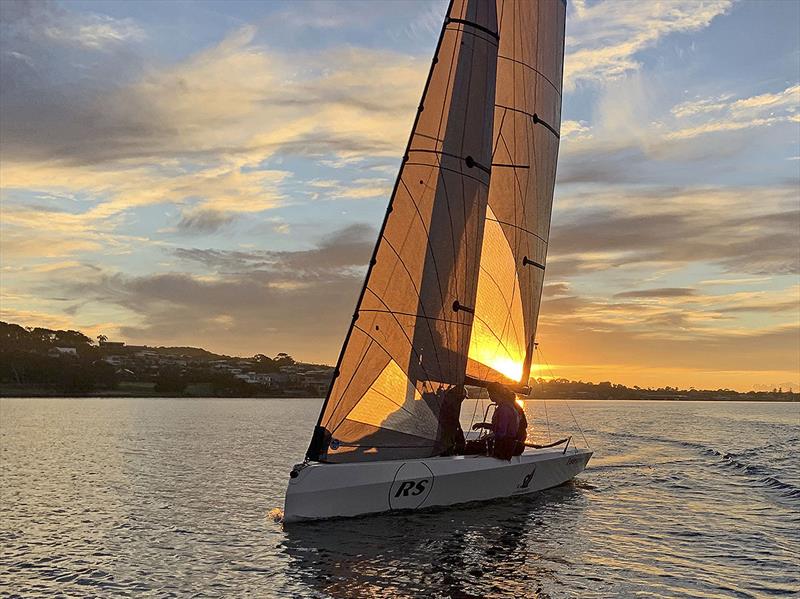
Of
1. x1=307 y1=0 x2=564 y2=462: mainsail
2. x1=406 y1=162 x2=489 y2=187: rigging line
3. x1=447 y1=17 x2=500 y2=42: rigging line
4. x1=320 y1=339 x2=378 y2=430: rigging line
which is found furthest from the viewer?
x1=447 y1=17 x2=500 y2=42: rigging line

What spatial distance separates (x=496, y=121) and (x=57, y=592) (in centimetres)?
1580

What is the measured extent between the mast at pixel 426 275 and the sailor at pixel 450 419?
0.73ft

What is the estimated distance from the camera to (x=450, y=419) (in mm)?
19000

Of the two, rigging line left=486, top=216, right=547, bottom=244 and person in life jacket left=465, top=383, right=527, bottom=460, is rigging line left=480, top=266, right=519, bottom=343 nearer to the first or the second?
rigging line left=486, top=216, right=547, bottom=244

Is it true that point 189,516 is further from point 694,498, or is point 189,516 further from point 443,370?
point 694,498

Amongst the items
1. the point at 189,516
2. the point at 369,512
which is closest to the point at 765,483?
the point at 369,512

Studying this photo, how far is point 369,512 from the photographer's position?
16.7 m

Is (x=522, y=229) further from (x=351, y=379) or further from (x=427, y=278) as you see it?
(x=351, y=379)

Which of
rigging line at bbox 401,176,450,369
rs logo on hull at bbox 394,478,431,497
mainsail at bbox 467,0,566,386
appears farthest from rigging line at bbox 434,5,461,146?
rs logo on hull at bbox 394,478,431,497

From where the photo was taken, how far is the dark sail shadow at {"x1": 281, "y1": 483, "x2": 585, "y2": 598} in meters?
13.2

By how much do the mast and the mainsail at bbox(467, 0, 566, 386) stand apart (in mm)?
2740

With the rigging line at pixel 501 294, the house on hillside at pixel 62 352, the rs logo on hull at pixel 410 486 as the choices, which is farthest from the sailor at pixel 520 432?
the house on hillside at pixel 62 352

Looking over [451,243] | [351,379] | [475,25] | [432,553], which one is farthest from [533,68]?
[432,553]

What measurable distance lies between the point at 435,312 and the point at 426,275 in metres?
0.88
